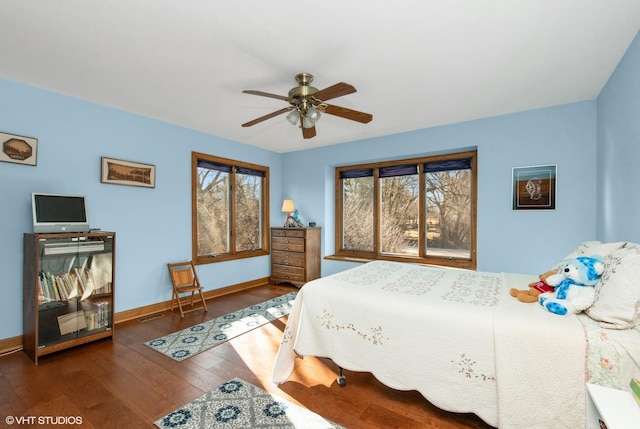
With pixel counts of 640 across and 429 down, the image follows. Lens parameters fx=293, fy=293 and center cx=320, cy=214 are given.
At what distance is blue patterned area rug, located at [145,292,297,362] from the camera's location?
2.75 metres

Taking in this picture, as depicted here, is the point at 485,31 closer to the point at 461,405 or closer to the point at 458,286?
the point at 458,286

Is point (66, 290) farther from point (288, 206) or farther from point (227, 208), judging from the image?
point (288, 206)

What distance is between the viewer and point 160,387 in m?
2.15

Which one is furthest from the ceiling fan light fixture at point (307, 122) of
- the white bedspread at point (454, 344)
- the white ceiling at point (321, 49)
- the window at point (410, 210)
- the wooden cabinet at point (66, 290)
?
the window at point (410, 210)

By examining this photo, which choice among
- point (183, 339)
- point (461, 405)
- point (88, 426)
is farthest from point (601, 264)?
point (183, 339)

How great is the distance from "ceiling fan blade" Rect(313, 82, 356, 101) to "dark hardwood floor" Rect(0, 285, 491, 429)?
2160mm

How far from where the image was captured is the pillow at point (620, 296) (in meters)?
1.42

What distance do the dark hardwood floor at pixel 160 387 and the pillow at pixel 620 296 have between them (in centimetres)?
94

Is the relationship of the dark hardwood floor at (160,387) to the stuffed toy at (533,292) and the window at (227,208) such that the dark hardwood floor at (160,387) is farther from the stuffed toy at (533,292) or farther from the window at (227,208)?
the window at (227,208)

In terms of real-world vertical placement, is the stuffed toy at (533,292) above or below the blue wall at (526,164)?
below

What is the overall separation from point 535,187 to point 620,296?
234 cm

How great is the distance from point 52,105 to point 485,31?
3.94 meters

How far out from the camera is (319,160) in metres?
5.24

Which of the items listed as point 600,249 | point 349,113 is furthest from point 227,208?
point 600,249
